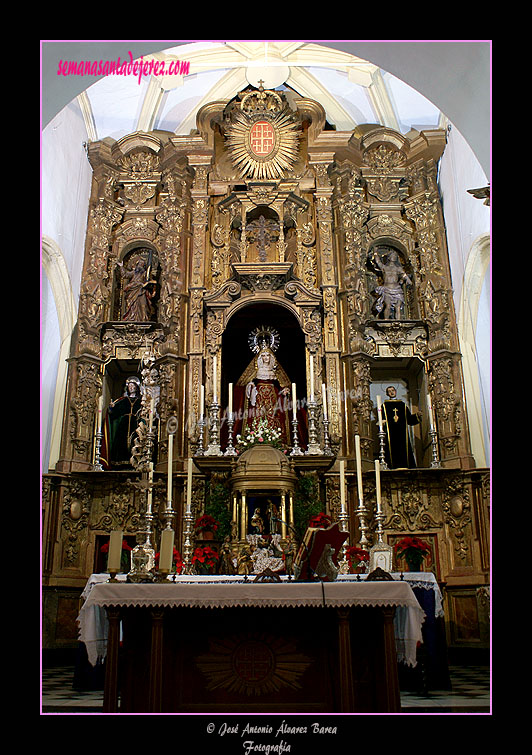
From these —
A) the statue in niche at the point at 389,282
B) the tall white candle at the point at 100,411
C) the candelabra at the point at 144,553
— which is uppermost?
the statue in niche at the point at 389,282

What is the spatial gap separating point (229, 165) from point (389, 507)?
6.86 metres

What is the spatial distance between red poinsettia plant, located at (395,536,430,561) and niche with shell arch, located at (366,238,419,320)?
183 inches

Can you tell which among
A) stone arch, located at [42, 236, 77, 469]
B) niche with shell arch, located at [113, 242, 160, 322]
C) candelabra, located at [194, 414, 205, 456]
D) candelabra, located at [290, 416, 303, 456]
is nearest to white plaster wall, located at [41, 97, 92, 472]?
stone arch, located at [42, 236, 77, 469]

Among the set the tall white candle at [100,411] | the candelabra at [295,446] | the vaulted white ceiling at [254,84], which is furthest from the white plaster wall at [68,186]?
the candelabra at [295,446]

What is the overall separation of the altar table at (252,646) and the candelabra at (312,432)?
4.68 metres

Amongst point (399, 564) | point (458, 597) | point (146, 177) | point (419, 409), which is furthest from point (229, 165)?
point (458, 597)

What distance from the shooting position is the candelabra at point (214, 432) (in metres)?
8.80

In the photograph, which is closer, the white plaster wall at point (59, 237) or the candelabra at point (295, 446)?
the candelabra at point (295, 446)

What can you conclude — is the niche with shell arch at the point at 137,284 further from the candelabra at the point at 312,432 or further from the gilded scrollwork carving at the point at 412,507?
the gilded scrollwork carving at the point at 412,507

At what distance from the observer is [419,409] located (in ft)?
34.7

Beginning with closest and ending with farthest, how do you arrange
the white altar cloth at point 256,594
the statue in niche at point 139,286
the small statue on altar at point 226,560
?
the white altar cloth at point 256,594, the small statue on altar at point 226,560, the statue in niche at point 139,286

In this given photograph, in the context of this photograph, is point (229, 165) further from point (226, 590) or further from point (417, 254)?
point (226, 590)

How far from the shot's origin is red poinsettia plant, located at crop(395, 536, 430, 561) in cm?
688

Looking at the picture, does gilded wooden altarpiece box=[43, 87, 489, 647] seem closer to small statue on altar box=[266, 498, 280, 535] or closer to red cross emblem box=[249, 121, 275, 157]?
red cross emblem box=[249, 121, 275, 157]
